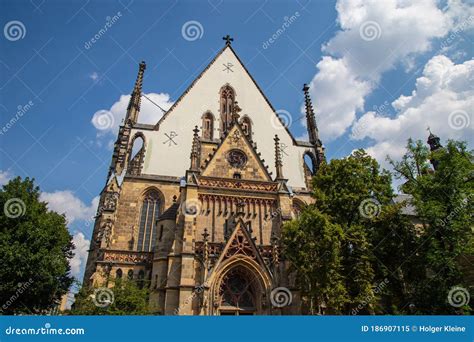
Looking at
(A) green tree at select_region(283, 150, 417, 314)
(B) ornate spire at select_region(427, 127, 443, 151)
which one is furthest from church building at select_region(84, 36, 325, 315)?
(B) ornate spire at select_region(427, 127, 443, 151)

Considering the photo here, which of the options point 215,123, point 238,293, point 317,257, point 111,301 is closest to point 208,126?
point 215,123

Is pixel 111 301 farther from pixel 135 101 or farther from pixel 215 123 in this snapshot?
pixel 135 101

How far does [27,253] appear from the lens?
18.5m

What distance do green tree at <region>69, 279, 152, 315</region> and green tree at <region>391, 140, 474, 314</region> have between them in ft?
43.9

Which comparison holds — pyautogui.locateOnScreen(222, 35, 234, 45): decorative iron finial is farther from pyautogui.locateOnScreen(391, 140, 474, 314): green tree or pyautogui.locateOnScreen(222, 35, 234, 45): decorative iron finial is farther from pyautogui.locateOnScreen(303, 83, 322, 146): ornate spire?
pyautogui.locateOnScreen(391, 140, 474, 314): green tree

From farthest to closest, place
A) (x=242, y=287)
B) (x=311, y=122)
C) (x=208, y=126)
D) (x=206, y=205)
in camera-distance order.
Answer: (x=311, y=122)
(x=208, y=126)
(x=206, y=205)
(x=242, y=287)

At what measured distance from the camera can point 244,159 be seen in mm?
23453

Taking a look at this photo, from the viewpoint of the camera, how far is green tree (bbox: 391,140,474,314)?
1569 centimetres

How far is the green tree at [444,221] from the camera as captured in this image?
1569 centimetres

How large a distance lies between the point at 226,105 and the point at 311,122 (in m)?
9.31

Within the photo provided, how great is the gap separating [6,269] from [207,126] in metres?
18.3

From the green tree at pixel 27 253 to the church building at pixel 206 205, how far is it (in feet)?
7.86
